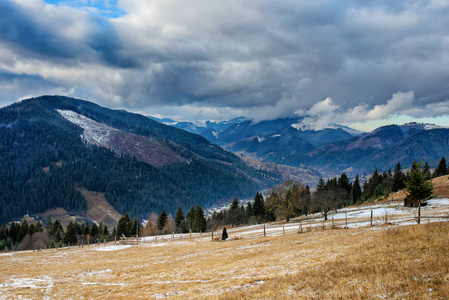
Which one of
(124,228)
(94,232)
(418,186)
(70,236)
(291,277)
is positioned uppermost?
(418,186)

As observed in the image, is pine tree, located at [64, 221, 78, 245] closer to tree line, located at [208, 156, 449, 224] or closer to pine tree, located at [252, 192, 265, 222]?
tree line, located at [208, 156, 449, 224]

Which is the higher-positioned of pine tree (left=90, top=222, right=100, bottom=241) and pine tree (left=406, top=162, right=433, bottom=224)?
pine tree (left=406, top=162, right=433, bottom=224)

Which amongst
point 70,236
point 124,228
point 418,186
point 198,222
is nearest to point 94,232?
point 70,236

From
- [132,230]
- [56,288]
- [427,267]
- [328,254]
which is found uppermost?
[427,267]

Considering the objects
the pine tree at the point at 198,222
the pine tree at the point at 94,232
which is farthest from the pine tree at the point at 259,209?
the pine tree at the point at 94,232

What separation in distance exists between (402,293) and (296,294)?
463 centimetres

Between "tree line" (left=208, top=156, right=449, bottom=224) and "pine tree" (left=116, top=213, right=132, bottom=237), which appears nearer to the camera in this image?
"tree line" (left=208, top=156, right=449, bottom=224)

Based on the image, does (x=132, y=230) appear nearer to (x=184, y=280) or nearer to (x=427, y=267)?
(x=184, y=280)

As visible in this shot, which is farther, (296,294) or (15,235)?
(15,235)

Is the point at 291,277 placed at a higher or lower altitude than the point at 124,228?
higher

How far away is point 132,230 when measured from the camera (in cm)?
11719

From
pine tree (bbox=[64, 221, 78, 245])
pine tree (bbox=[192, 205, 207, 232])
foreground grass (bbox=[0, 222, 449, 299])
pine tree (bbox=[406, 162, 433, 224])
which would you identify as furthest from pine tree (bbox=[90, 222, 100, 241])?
pine tree (bbox=[406, 162, 433, 224])

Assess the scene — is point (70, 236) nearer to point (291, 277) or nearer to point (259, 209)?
point (259, 209)

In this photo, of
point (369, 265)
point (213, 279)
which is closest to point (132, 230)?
point (213, 279)
